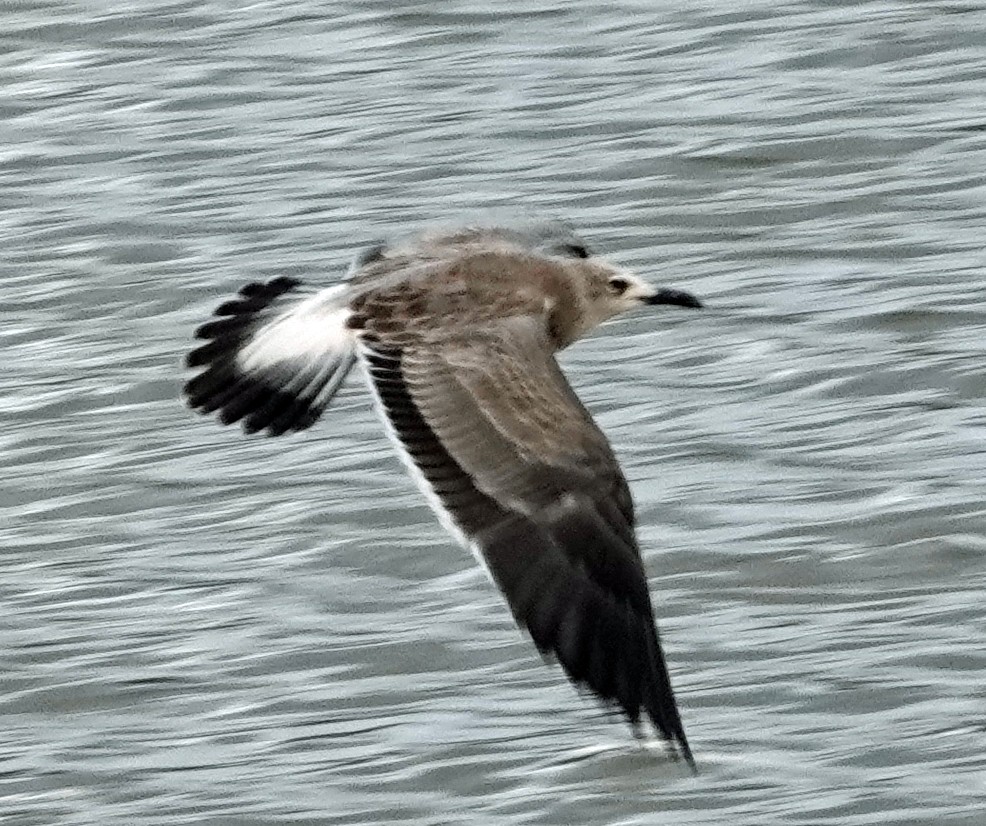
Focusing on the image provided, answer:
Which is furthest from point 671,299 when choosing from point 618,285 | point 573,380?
point 573,380

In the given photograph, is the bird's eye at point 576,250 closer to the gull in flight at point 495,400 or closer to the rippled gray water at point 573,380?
the gull in flight at point 495,400

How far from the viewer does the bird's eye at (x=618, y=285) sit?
682 centimetres

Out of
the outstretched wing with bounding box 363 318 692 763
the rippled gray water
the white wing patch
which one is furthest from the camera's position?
the white wing patch

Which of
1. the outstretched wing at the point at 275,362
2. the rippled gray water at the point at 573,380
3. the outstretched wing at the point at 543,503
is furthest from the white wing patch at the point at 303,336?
the rippled gray water at the point at 573,380

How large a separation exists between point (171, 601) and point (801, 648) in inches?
54.2

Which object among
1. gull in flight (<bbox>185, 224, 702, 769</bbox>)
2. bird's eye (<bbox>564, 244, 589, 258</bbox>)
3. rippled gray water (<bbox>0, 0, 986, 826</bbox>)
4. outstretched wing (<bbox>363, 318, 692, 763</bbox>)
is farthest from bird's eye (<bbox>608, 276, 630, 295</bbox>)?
outstretched wing (<bbox>363, 318, 692, 763</bbox>)

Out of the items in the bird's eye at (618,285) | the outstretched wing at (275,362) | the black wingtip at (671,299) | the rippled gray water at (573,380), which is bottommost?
the rippled gray water at (573,380)

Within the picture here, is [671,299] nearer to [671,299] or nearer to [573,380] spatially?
[671,299]

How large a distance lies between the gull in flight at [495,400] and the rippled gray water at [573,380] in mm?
487

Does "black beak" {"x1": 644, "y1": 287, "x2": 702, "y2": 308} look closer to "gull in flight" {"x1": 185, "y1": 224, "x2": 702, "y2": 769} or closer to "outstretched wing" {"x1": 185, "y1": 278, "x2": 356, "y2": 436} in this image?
"gull in flight" {"x1": 185, "y1": 224, "x2": 702, "y2": 769}

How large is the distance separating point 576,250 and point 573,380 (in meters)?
0.93

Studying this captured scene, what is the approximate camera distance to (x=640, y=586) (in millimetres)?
5574

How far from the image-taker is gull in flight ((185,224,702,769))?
5.49 m

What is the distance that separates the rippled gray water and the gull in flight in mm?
487
